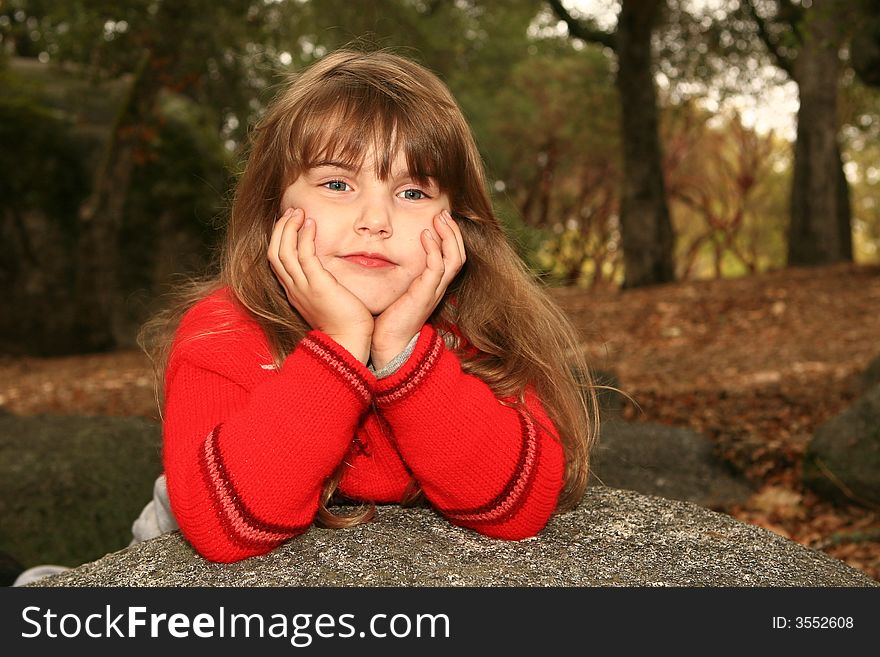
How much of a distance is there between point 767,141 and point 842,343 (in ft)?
83.4

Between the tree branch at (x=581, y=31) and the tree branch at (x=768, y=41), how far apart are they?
2.56 m

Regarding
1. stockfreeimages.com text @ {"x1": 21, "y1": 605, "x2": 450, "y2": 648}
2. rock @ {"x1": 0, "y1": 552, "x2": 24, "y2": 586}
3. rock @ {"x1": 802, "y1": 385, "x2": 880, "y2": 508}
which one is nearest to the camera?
stockfreeimages.com text @ {"x1": 21, "y1": 605, "x2": 450, "y2": 648}

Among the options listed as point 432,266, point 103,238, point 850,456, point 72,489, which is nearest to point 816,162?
point 850,456

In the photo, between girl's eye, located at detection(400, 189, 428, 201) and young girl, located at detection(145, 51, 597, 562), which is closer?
young girl, located at detection(145, 51, 597, 562)

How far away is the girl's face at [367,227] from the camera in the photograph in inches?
90.2

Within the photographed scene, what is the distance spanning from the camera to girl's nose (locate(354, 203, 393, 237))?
7.44ft

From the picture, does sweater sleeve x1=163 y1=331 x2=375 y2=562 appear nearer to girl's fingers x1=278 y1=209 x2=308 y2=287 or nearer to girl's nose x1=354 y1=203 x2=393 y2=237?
girl's fingers x1=278 y1=209 x2=308 y2=287

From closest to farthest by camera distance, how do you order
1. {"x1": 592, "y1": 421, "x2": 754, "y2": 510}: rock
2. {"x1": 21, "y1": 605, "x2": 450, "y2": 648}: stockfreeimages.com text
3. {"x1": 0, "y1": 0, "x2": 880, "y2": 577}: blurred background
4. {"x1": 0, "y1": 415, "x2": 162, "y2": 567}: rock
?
{"x1": 21, "y1": 605, "x2": 450, "y2": 648}: stockfreeimages.com text, {"x1": 0, "y1": 415, "x2": 162, "y2": 567}: rock, {"x1": 592, "y1": 421, "x2": 754, "y2": 510}: rock, {"x1": 0, "y1": 0, "x2": 880, "y2": 577}: blurred background

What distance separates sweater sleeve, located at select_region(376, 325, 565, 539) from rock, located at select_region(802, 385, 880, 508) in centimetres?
284

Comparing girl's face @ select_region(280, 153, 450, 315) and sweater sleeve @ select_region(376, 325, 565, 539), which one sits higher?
girl's face @ select_region(280, 153, 450, 315)

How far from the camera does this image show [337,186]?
92.7 inches

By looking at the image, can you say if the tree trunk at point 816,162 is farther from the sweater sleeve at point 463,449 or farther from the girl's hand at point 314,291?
the girl's hand at point 314,291

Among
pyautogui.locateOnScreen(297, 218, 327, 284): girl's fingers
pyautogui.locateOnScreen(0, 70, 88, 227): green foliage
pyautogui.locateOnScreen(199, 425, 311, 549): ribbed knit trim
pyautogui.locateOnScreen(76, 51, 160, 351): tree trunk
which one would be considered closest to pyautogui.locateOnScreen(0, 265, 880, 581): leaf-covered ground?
pyautogui.locateOnScreen(76, 51, 160, 351): tree trunk

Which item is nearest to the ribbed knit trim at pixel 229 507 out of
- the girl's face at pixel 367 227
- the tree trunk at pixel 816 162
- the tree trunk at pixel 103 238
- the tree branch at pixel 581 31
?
the girl's face at pixel 367 227
